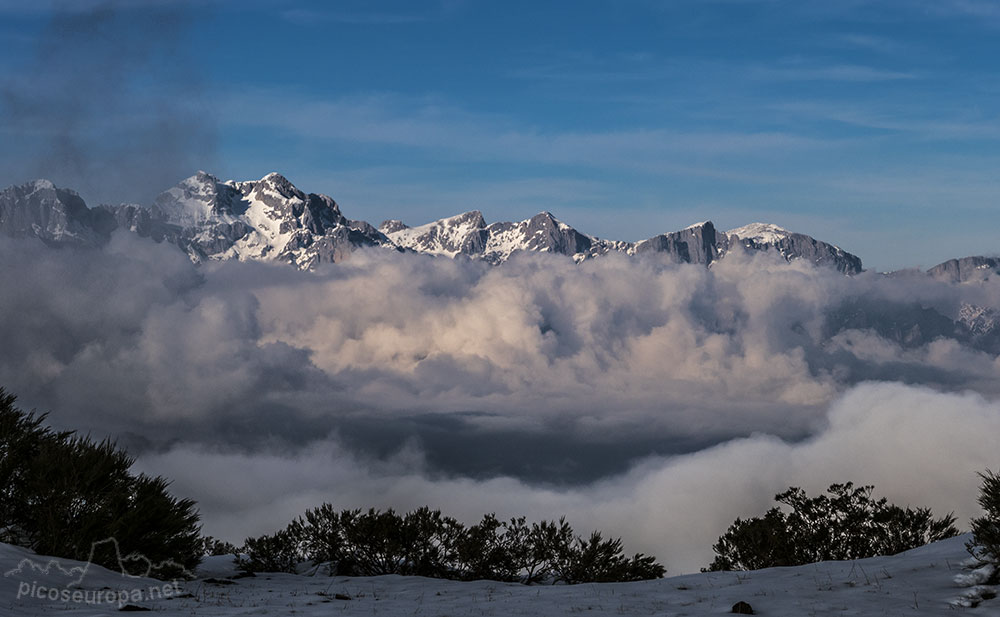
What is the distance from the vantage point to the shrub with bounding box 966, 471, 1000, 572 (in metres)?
14.5

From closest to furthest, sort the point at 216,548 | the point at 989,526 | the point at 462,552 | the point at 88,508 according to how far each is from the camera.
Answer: the point at 989,526 < the point at 88,508 < the point at 462,552 < the point at 216,548

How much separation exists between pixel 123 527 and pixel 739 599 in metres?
14.3

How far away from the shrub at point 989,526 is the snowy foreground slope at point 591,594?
0.52 meters

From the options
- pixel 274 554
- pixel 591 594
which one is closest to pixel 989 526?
pixel 591 594

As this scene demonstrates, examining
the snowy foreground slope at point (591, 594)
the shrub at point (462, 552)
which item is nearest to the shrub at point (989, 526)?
the snowy foreground slope at point (591, 594)

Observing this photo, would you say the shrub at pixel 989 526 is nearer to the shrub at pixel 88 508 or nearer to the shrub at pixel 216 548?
the shrub at pixel 88 508

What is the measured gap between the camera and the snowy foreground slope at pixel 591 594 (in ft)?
46.8

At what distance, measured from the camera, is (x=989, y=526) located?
14.9m

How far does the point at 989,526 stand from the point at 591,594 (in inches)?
288

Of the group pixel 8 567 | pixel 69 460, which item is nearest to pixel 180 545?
pixel 69 460

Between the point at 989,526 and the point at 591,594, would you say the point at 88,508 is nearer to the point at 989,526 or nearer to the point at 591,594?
the point at 591,594

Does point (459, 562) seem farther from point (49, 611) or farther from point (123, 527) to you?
point (49, 611)

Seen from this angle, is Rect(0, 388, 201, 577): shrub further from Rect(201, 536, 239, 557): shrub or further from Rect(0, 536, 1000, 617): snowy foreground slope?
Rect(201, 536, 239, 557): shrub

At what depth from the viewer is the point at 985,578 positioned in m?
14.5
